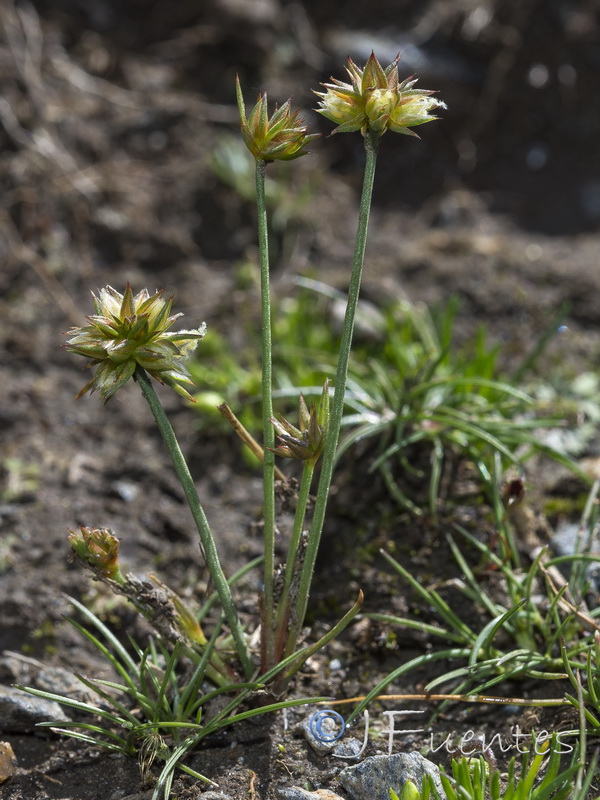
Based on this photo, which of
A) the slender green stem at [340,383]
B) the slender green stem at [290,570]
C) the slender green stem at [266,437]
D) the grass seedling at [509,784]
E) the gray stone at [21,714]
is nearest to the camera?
the grass seedling at [509,784]

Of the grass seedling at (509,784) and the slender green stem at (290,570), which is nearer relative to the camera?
the grass seedling at (509,784)

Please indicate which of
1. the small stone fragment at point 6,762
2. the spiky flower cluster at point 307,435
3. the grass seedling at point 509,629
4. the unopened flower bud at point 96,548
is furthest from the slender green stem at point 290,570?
the small stone fragment at point 6,762

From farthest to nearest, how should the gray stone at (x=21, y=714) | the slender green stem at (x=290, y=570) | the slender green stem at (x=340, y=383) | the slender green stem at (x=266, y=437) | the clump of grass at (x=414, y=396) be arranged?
the clump of grass at (x=414, y=396) < the gray stone at (x=21, y=714) < the slender green stem at (x=290, y=570) < the slender green stem at (x=266, y=437) < the slender green stem at (x=340, y=383)

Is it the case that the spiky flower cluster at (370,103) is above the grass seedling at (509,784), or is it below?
above

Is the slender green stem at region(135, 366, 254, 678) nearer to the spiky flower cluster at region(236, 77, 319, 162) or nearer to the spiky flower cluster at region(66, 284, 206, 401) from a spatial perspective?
the spiky flower cluster at region(66, 284, 206, 401)

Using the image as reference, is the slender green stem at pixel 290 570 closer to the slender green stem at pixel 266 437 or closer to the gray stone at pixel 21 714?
the slender green stem at pixel 266 437

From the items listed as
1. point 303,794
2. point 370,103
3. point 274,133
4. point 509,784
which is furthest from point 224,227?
point 509,784

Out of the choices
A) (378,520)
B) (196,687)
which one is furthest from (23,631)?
(378,520)
